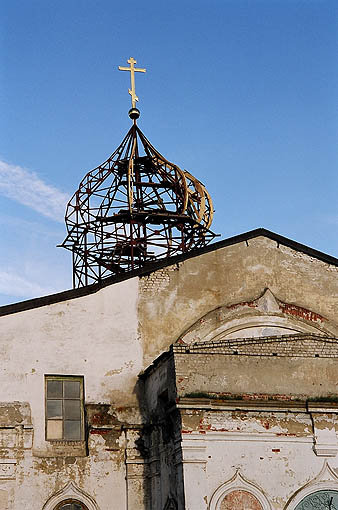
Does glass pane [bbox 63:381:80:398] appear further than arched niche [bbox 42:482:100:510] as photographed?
Yes

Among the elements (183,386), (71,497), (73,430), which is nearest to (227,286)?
(183,386)

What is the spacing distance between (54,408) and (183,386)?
9.93ft

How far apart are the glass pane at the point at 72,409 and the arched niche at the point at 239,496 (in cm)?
359

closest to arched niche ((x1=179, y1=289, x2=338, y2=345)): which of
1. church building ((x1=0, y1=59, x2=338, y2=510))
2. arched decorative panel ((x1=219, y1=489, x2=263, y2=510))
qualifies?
church building ((x1=0, y1=59, x2=338, y2=510))

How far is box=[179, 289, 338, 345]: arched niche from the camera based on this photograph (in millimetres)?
18453

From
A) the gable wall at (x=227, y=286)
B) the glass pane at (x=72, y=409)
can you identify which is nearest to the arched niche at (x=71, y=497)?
the glass pane at (x=72, y=409)

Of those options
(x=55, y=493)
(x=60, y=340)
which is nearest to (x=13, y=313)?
(x=60, y=340)

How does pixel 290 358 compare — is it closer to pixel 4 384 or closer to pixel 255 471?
pixel 255 471

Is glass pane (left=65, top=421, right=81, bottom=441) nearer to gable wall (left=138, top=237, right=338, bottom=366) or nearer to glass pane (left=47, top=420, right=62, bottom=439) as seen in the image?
glass pane (left=47, top=420, right=62, bottom=439)

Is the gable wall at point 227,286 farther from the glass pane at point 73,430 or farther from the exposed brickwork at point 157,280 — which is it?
the glass pane at point 73,430

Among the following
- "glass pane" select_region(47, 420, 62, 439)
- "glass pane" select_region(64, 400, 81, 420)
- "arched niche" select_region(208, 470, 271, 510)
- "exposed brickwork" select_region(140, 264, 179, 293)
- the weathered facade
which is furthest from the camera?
"exposed brickwork" select_region(140, 264, 179, 293)

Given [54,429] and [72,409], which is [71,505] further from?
[72,409]

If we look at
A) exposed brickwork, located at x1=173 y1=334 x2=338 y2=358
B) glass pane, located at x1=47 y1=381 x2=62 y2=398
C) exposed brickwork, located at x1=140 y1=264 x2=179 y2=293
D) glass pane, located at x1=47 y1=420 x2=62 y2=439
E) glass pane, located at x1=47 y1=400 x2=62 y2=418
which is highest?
exposed brickwork, located at x1=140 y1=264 x2=179 y2=293

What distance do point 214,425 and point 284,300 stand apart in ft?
15.0
